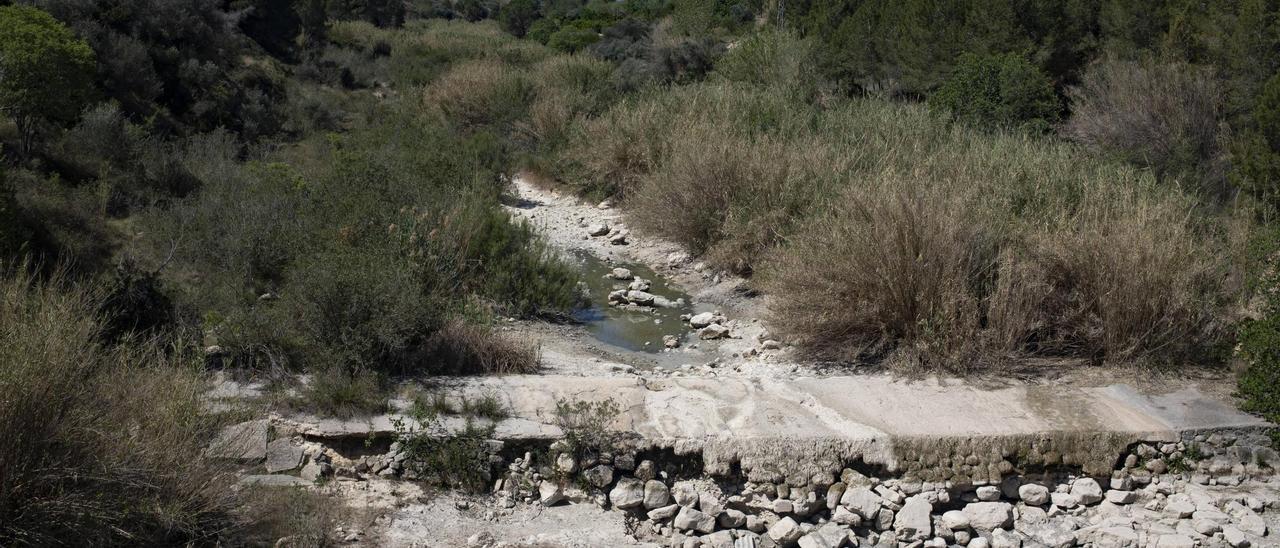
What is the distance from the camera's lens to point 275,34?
24.4 metres

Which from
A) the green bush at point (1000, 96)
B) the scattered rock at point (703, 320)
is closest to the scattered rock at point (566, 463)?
the scattered rock at point (703, 320)

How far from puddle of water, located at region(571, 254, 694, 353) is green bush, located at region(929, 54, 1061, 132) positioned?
5.46 m

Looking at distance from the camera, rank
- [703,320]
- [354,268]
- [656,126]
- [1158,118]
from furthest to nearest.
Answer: [656,126] → [1158,118] → [703,320] → [354,268]

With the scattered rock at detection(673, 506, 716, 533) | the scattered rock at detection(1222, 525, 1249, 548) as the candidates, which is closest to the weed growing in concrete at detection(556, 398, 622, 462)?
the scattered rock at detection(673, 506, 716, 533)

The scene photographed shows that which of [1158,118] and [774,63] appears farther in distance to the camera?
[774,63]

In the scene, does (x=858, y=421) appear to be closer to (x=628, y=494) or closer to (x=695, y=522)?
(x=695, y=522)

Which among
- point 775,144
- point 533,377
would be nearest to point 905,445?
point 533,377

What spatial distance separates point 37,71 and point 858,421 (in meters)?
10.2

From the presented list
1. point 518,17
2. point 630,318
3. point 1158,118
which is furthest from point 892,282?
point 518,17

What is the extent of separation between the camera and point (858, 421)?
608 cm

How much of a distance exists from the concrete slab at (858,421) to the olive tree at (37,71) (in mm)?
7470

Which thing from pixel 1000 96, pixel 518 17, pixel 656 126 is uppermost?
pixel 1000 96

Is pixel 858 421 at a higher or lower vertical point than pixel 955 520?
higher

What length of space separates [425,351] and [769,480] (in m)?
2.68
